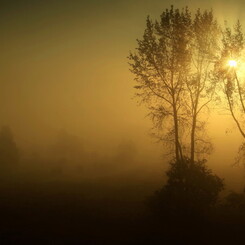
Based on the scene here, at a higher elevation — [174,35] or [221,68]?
[174,35]

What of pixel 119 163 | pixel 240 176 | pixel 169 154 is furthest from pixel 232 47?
pixel 119 163

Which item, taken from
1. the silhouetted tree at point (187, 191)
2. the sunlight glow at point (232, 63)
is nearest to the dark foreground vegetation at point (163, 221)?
the silhouetted tree at point (187, 191)

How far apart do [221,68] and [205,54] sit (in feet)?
5.96

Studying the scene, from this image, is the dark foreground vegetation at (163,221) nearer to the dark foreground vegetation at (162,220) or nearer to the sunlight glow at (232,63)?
the dark foreground vegetation at (162,220)

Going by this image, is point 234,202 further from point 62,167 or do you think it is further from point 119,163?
point 119,163

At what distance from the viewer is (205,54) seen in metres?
34.5

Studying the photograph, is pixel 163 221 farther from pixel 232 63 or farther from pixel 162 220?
pixel 232 63

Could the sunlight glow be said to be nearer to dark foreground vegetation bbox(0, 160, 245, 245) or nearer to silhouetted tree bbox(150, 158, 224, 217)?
silhouetted tree bbox(150, 158, 224, 217)

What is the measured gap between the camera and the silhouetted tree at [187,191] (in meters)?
30.6

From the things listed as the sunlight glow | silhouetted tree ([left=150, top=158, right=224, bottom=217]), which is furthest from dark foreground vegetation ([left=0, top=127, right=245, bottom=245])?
the sunlight glow

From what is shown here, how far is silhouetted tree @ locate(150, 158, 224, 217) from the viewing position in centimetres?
3059

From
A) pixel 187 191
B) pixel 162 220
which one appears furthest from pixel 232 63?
pixel 162 220

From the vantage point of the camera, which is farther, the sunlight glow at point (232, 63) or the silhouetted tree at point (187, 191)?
the sunlight glow at point (232, 63)

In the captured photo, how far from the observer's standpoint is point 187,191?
100ft
